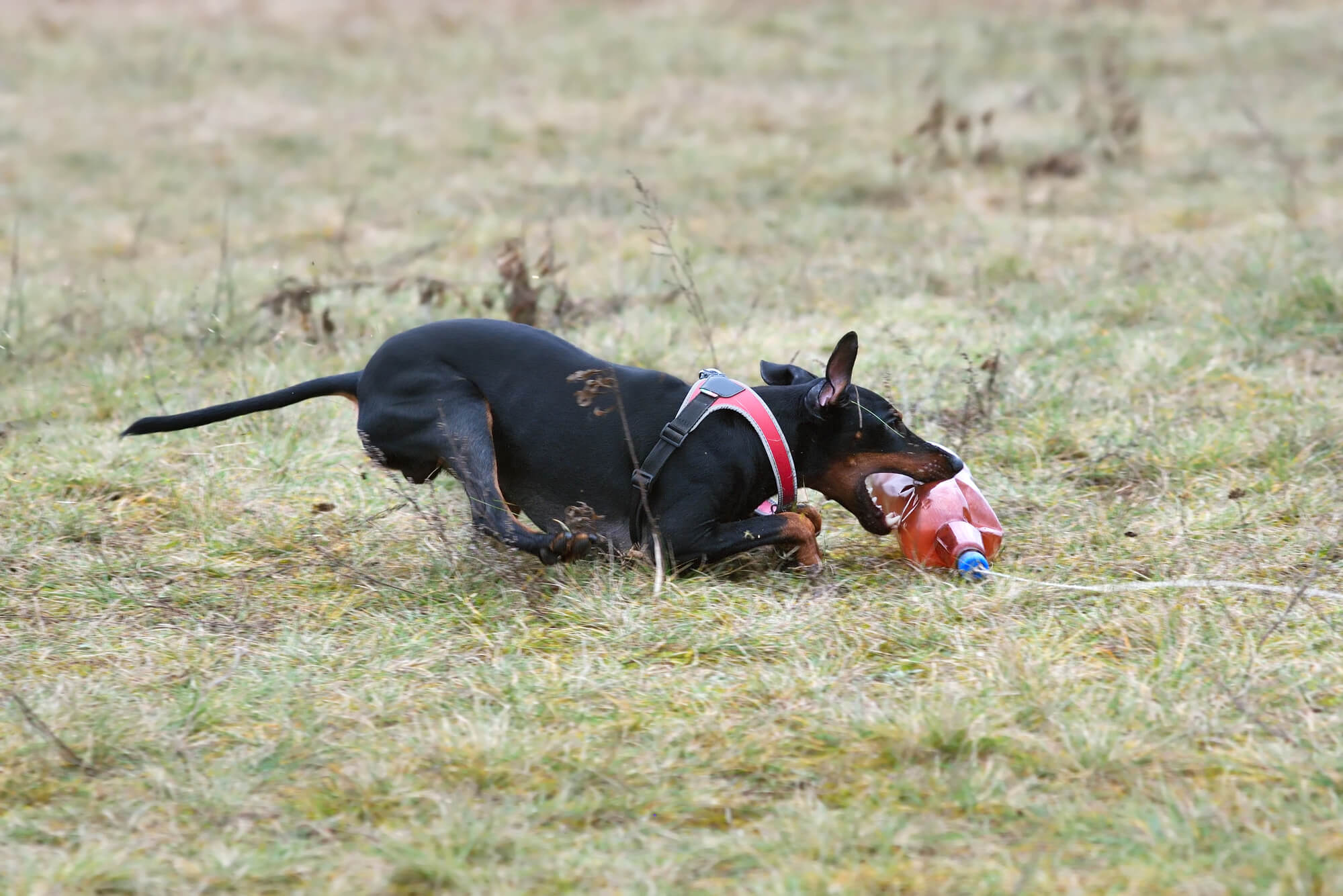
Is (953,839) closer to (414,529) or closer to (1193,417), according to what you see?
(414,529)

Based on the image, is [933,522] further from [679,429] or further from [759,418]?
[679,429]

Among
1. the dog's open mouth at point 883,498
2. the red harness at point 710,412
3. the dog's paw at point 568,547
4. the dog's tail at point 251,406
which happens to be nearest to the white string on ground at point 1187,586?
the dog's open mouth at point 883,498

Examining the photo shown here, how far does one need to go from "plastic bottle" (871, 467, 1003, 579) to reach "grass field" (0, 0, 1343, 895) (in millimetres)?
162

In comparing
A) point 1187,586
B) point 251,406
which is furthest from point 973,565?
point 251,406

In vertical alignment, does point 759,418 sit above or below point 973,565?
above

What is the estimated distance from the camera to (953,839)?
2656 millimetres

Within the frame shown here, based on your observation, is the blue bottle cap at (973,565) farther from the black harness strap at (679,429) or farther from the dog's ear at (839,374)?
the black harness strap at (679,429)

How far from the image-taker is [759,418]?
3.99 m

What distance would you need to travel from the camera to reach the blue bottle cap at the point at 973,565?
400cm

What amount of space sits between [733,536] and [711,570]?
199 millimetres

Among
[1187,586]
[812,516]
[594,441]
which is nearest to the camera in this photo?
[1187,586]

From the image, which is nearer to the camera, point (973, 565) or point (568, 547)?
point (568, 547)

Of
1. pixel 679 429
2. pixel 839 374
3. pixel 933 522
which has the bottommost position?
pixel 933 522

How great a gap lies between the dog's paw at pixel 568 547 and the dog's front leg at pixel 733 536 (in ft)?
0.77
